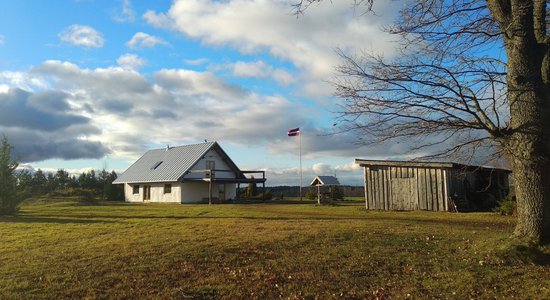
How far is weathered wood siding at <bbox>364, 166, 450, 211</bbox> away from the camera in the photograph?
24.3 m

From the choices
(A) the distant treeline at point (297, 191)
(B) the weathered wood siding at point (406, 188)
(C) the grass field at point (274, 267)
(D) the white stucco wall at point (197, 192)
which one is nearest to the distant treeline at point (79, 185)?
(D) the white stucco wall at point (197, 192)

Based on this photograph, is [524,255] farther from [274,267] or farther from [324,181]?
[324,181]

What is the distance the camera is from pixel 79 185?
57094mm

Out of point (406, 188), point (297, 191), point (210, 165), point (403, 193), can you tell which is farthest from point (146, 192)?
point (406, 188)

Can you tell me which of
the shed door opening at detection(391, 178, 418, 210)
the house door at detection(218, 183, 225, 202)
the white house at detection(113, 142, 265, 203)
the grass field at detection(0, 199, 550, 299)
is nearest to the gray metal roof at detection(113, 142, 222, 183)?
the white house at detection(113, 142, 265, 203)

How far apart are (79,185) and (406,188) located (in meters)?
44.8

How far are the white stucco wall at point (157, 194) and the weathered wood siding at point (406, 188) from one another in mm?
18946

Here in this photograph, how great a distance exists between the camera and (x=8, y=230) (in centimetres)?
1556

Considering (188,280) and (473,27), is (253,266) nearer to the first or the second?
(188,280)

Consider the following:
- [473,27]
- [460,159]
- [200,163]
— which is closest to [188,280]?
[460,159]

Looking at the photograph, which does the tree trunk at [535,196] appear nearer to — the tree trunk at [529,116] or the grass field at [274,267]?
the tree trunk at [529,116]

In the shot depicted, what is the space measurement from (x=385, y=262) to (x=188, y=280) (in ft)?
11.8

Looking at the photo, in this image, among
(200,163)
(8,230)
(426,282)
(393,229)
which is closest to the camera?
(426,282)

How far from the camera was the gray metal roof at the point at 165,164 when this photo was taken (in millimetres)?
40719
